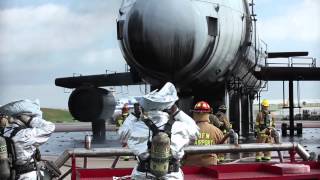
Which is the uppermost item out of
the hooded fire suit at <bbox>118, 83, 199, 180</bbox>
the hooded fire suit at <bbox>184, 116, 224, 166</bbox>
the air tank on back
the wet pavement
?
the air tank on back

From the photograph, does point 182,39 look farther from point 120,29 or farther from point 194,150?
point 194,150

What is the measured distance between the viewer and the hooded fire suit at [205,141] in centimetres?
681

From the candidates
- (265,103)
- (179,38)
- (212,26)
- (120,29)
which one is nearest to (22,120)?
(179,38)

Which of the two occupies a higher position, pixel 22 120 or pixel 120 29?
pixel 120 29

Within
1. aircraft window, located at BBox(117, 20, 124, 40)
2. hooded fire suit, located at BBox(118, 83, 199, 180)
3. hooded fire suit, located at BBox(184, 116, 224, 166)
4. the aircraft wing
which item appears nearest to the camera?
hooded fire suit, located at BBox(118, 83, 199, 180)

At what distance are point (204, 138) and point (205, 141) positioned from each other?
0.04m

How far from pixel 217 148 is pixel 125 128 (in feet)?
4.11

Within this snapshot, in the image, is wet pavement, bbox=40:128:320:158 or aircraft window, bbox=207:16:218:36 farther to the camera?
wet pavement, bbox=40:128:320:158

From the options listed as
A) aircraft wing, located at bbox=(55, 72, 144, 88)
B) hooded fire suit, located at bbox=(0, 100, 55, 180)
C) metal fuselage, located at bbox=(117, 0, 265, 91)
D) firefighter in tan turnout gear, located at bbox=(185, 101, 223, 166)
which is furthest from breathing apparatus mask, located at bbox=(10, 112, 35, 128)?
aircraft wing, located at bbox=(55, 72, 144, 88)

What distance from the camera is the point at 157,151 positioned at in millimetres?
4477

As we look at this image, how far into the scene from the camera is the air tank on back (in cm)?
1177

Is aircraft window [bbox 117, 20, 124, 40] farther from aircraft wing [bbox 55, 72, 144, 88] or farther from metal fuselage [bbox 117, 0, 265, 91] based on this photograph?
aircraft wing [bbox 55, 72, 144, 88]

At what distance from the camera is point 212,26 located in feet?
41.7

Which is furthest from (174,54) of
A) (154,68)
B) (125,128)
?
(125,128)
